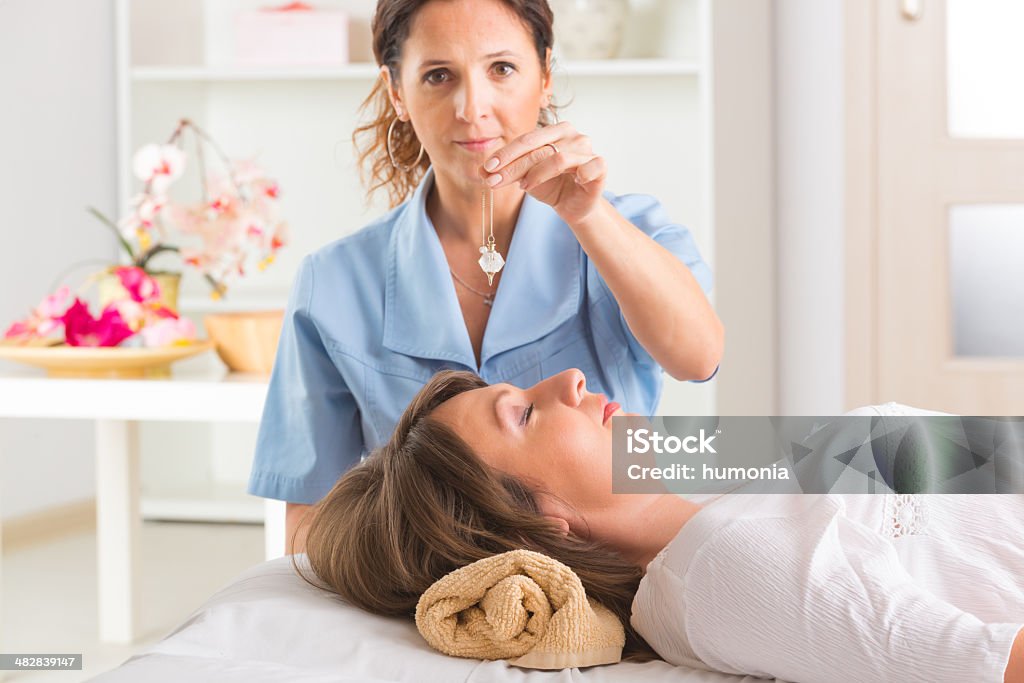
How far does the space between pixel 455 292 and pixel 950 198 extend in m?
1.67

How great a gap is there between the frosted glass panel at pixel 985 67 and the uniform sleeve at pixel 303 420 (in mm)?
1865

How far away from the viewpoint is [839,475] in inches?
39.5

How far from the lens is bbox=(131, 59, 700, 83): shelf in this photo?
9.48 ft

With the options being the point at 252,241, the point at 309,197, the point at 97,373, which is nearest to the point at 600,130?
the point at 309,197

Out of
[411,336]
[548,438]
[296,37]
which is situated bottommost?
[548,438]

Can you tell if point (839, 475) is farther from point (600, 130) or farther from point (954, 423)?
point (600, 130)

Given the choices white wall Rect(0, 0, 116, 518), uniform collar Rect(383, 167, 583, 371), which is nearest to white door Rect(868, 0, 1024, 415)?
uniform collar Rect(383, 167, 583, 371)

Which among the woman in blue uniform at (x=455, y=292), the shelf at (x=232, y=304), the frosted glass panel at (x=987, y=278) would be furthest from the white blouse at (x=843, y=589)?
the shelf at (x=232, y=304)

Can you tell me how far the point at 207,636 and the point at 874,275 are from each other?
2.11 meters

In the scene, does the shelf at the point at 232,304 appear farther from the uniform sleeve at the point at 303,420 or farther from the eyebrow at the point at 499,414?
the eyebrow at the point at 499,414

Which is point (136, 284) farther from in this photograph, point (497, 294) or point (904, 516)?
point (904, 516)

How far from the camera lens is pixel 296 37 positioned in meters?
3.11

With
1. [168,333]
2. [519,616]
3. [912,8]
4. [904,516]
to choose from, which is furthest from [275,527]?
[912,8]

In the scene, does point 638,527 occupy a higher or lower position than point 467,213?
lower
